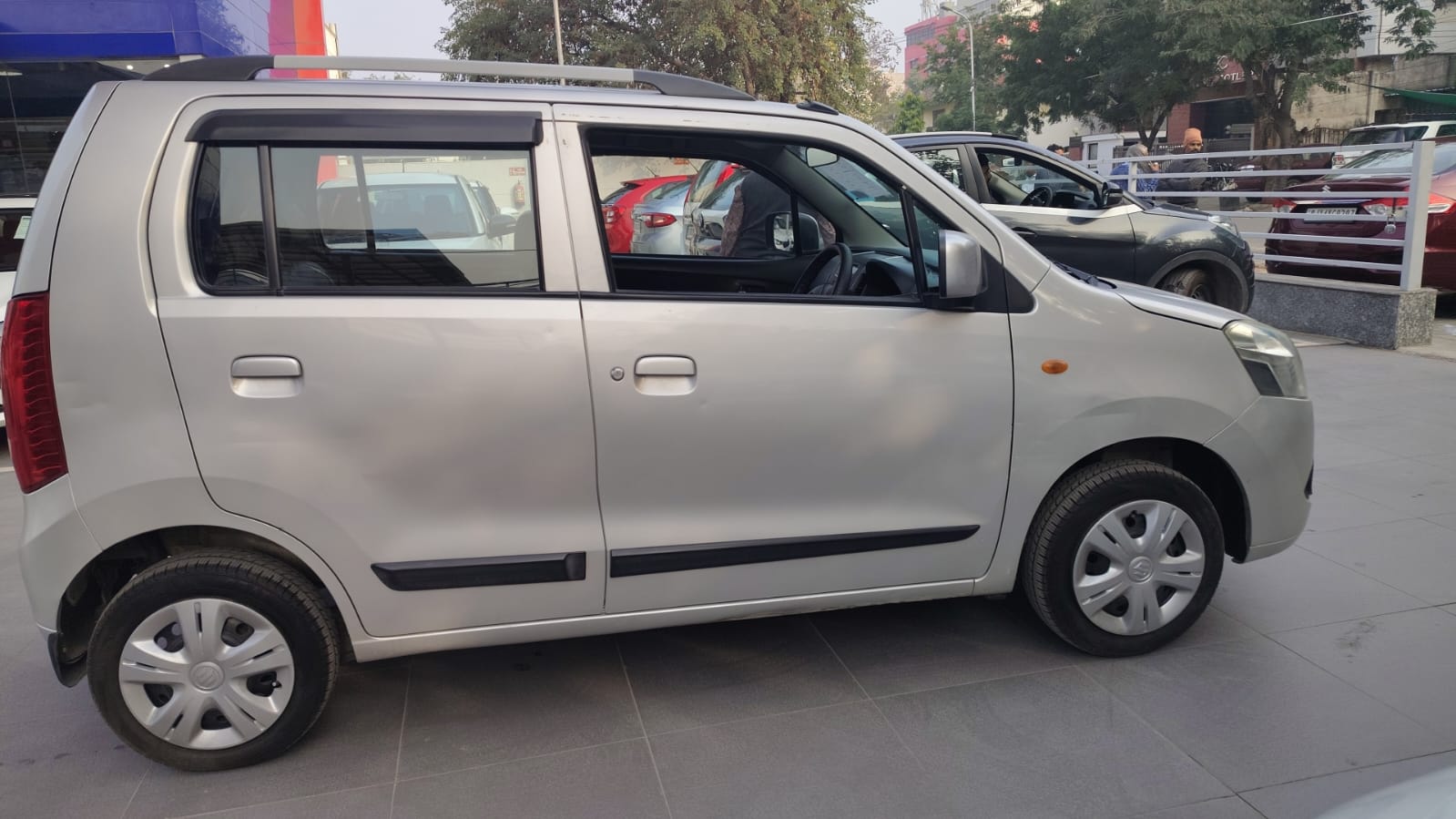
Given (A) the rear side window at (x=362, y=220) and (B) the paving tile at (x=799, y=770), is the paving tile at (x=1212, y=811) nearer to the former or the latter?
(B) the paving tile at (x=799, y=770)

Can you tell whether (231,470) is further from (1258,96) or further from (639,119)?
(1258,96)

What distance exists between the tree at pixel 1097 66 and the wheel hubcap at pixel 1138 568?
33.0 metres

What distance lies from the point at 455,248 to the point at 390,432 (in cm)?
53

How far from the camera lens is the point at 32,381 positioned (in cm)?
273

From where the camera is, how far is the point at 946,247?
3119 millimetres

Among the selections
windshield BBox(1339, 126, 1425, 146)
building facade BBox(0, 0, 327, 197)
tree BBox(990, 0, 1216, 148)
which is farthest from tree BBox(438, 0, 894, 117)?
building facade BBox(0, 0, 327, 197)

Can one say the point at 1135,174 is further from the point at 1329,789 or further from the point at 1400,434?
the point at 1329,789

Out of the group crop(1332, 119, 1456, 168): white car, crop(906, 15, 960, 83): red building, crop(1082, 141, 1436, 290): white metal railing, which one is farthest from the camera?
crop(906, 15, 960, 83): red building

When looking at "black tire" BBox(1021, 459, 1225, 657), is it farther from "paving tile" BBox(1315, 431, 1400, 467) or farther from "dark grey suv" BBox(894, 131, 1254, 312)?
"dark grey suv" BBox(894, 131, 1254, 312)

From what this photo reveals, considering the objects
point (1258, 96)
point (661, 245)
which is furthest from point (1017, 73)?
point (661, 245)

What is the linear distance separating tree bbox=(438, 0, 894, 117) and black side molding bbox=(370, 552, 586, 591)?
86.1 ft

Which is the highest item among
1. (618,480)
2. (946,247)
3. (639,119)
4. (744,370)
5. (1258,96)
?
(1258,96)

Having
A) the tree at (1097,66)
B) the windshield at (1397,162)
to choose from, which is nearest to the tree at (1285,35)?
the tree at (1097,66)

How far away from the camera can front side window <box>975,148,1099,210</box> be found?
807cm
